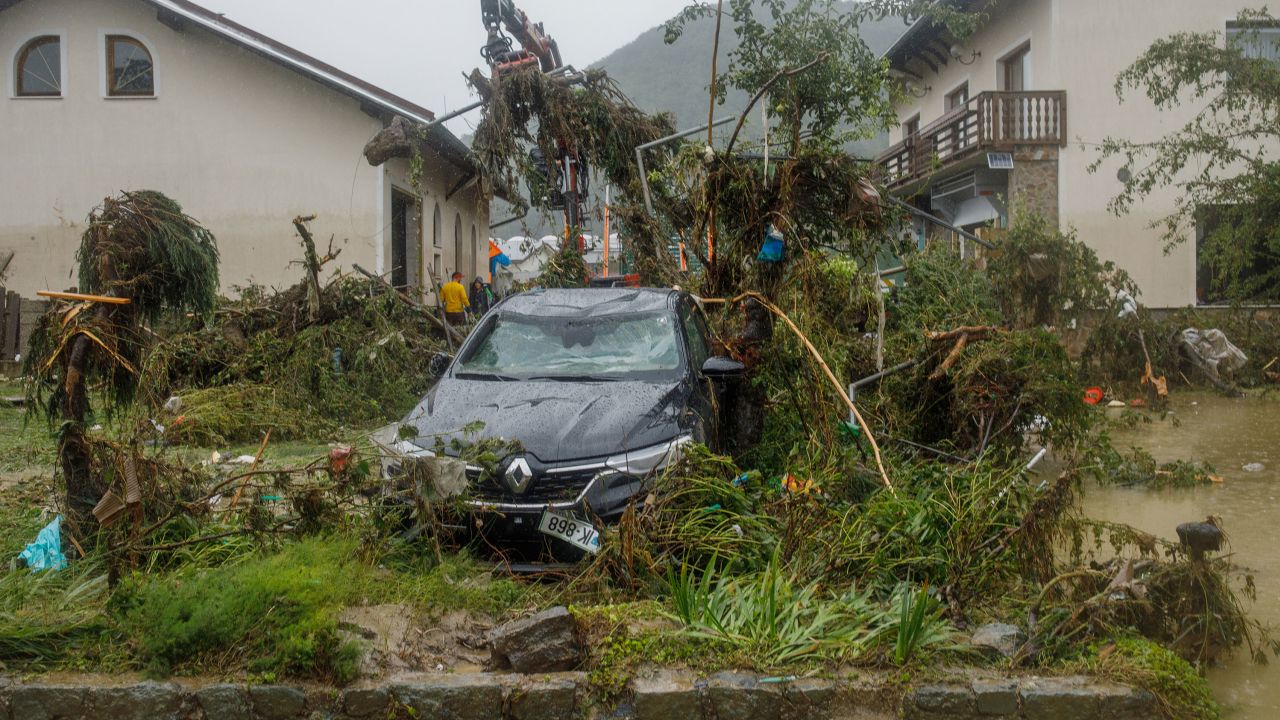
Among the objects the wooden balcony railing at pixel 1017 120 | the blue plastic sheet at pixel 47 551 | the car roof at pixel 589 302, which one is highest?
the wooden balcony railing at pixel 1017 120

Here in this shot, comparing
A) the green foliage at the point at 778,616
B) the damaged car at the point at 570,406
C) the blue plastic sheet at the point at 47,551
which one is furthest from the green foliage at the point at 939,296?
the blue plastic sheet at the point at 47,551

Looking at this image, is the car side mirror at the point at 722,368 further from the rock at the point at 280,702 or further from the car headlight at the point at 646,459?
the rock at the point at 280,702

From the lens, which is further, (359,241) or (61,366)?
(359,241)

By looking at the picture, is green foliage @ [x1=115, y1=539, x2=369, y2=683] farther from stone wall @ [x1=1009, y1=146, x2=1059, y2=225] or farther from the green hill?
the green hill

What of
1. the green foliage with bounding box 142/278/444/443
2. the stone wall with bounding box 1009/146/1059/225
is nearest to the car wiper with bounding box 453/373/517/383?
the green foliage with bounding box 142/278/444/443

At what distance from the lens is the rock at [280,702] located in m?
3.87

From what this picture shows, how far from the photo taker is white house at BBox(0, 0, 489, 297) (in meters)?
18.6

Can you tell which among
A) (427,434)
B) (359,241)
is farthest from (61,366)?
(359,241)

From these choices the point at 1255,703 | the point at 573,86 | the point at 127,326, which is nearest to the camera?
the point at 1255,703

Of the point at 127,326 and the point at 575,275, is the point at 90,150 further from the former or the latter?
the point at 127,326

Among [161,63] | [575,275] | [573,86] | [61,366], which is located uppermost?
[161,63]

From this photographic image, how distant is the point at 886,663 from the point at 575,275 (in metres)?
10.4

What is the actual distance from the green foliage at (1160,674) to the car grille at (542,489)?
244 cm

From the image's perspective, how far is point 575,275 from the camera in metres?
13.9
